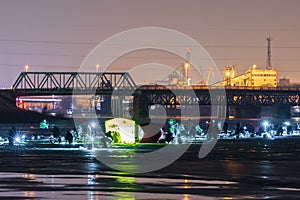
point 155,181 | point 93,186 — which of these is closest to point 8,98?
point 155,181

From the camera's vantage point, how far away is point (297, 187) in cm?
2820

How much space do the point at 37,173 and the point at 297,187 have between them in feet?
39.7

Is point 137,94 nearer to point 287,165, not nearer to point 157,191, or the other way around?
point 287,165

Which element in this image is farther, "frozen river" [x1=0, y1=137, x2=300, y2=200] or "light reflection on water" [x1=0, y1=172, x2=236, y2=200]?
"frozen river" [x1=0, y1=137, x2=300, y2=200]

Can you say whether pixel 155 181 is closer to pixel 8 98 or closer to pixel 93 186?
pixel 93 186

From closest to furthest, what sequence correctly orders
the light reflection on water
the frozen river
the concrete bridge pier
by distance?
the light reflection on water
the frozen river
the concrete bridge pier

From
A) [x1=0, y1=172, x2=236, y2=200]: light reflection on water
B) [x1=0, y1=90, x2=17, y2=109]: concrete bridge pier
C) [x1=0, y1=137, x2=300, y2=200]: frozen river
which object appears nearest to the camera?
[x1=0, y1=172, x2=236, y2=200]: light reflection on water

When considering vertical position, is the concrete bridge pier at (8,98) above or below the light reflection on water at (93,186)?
above

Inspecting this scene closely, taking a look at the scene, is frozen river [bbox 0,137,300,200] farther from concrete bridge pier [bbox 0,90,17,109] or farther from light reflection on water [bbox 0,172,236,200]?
concrete bridge pier [bbox 0,90,17,109]

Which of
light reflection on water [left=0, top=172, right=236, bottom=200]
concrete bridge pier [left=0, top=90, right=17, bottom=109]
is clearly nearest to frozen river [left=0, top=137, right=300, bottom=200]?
light reflection on water [left=0, top=172, right=236, bottom=200]

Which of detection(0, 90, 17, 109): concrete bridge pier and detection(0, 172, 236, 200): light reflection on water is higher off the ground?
detection(0, 90, 17, 109): concrete bridge pier

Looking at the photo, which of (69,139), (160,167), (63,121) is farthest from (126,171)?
(63,121)

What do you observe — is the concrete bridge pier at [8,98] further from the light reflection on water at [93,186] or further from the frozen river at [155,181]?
the light reflection on water at [93,186]

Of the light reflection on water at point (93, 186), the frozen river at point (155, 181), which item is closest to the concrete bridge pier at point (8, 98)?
the frozen river at point (155, 181)
